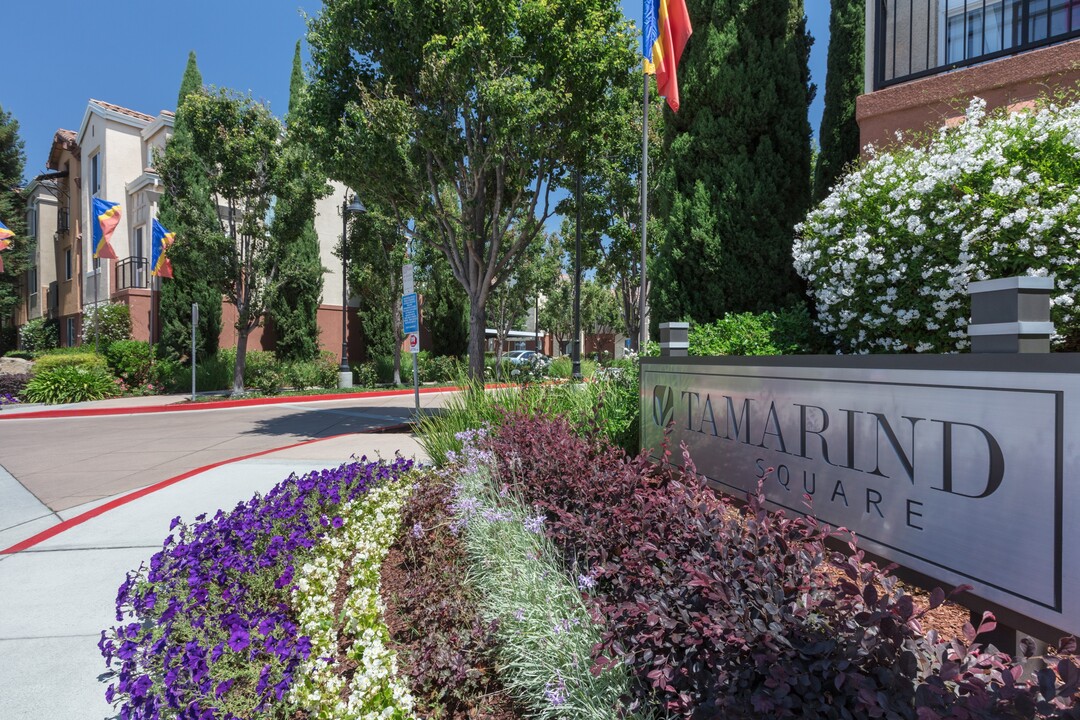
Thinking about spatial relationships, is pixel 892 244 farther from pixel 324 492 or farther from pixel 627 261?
pixel 627 261

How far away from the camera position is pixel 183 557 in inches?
152

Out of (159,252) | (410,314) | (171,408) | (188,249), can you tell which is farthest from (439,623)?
(159,252)

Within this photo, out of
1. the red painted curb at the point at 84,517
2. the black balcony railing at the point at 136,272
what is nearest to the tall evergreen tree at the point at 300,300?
the black balcony railing at the point at 136,272

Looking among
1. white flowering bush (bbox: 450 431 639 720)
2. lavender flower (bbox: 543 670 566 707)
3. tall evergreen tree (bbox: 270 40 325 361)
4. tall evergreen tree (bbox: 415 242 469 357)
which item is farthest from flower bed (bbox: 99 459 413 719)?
tall evergreen tree (bbox: 415 242 469 357)

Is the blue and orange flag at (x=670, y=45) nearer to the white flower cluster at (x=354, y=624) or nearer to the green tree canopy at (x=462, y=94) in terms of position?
the green tree canopy at (x=462, y=94)

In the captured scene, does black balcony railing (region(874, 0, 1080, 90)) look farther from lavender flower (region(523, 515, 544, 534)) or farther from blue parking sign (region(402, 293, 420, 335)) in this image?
lavender flower (region(523, 515, 544, 534))

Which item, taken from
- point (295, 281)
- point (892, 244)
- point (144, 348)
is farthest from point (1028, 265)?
point (144, 348)

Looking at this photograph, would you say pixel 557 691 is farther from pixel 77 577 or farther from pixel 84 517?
pixel 84 517

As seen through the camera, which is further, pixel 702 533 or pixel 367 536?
pixel 367 536

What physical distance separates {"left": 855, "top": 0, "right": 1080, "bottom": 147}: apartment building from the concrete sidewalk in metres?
7.84

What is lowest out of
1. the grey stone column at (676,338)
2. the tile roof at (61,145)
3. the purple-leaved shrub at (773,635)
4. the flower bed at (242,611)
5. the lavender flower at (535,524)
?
the flower bed at (242,611)

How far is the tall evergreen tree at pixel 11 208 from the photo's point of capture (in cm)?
3222

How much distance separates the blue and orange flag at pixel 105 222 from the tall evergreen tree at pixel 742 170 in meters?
21.6

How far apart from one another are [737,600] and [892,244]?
15.8ft
